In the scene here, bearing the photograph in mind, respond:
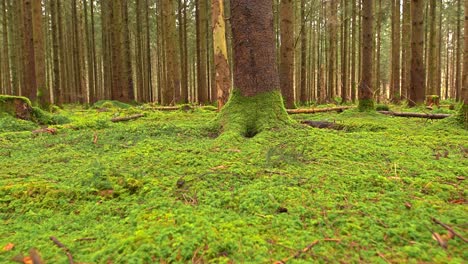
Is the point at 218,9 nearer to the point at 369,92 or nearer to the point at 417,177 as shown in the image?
the point at 369,92

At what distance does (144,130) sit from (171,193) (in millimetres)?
2768

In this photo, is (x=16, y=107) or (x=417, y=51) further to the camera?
(x=417, y=51)

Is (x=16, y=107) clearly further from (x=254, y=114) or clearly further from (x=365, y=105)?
(x=365, y=105)

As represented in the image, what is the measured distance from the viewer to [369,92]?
25.2 feet

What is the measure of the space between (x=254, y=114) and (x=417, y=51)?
638 centimetres

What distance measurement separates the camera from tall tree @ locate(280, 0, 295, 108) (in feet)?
30.8

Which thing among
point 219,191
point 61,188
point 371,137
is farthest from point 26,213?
point 371,137

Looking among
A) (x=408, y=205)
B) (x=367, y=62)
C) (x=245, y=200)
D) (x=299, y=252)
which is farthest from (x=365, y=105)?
(x=299, y=252)

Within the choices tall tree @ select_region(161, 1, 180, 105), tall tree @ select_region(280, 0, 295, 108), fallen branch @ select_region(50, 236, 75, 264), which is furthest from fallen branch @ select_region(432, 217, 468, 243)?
tall tree @ select_region(161, 1, 180, 105)

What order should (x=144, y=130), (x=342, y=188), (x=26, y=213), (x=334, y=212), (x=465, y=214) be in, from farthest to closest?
(x=144, y=130), (x=342, y=188), (x=26, y=213), (x=334, y=212), (x=465, y=214)

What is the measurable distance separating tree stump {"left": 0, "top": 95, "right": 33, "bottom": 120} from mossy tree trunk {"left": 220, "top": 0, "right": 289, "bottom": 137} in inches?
189

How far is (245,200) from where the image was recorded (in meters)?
2.37

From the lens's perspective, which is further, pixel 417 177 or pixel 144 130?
pixel 144 130

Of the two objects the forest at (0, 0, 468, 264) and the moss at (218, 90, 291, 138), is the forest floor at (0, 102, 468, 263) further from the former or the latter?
the moss at (218, 90, 291, 138)
